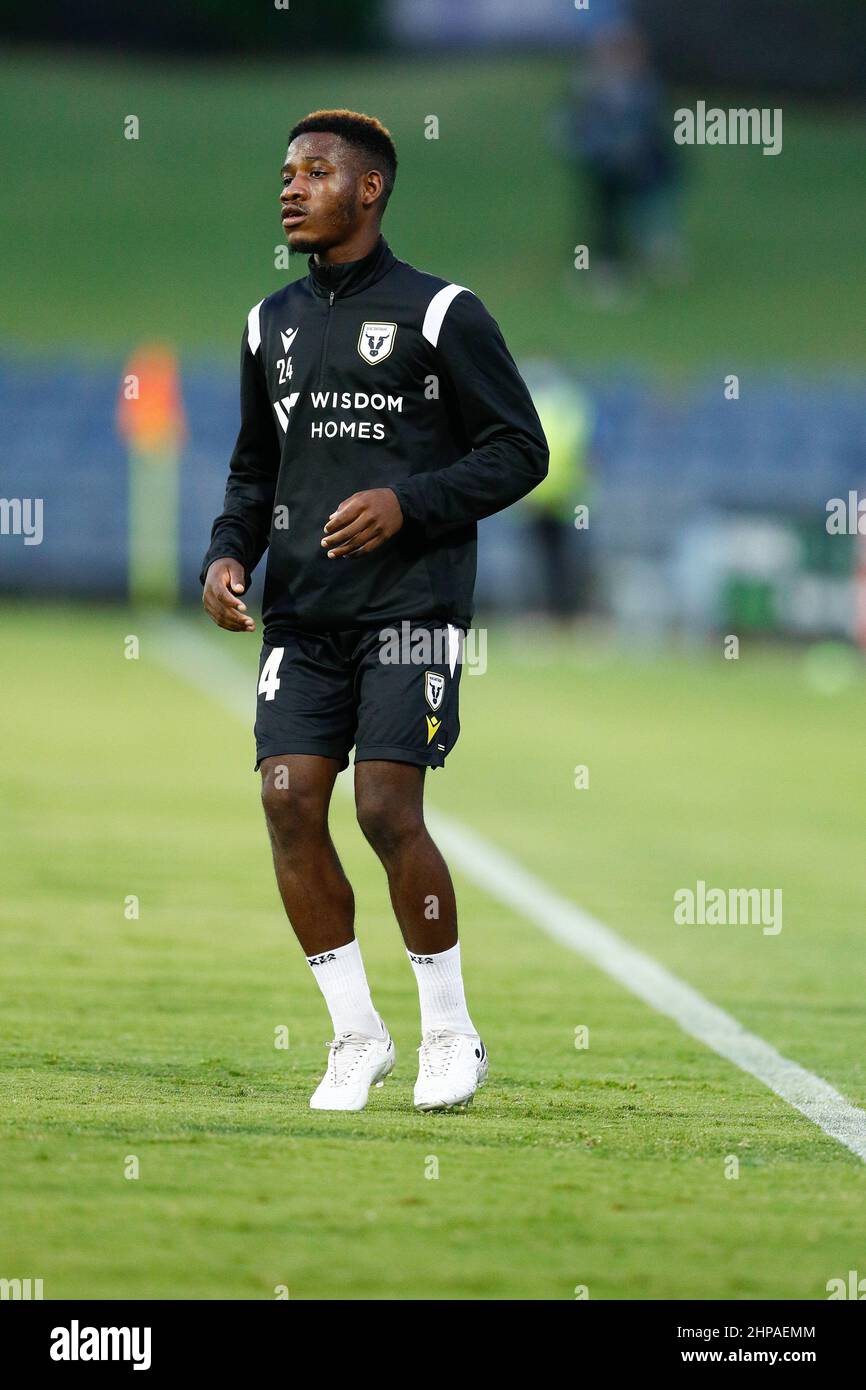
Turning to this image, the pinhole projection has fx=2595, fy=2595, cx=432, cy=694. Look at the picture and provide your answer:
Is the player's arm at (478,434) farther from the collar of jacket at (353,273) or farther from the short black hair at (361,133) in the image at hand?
the short black hair at (361,133)

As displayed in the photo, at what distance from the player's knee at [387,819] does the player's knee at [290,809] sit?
115mm

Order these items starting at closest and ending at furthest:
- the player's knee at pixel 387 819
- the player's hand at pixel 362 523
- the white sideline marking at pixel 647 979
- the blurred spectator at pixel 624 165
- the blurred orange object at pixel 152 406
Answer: the player's hand at pixel 362 523, the player's knee at pixel 387 819, the white sideline marking at pixel 647 979, the blurred orange object at pixel 152 406, the blurred spectator at pixel 624 165

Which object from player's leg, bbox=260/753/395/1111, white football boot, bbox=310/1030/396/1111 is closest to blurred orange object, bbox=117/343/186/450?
player's leg, bbox=260/753/395/1111

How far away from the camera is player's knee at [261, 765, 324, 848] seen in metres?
6.09

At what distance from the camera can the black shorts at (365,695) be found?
6.04 m

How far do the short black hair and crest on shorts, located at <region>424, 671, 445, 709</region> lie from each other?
116 centimetres

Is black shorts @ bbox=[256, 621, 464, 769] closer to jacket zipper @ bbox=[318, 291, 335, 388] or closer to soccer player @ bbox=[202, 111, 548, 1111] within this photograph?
soccer player @ bbox=[202, 111, 548, 1111]

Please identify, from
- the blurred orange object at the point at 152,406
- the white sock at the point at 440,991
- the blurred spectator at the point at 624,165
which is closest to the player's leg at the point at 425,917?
the white sock at the point at 440,991

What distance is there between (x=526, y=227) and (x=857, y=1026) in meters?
42.5

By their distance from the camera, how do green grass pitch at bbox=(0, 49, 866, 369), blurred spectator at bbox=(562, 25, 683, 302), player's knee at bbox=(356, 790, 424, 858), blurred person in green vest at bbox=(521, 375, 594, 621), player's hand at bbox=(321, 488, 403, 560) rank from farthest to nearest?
green grass pitch at bbox=(0, 49, 866, 369)
blurred spectator at bbox=(562, 25, 683, 302)
blurred person in green vest at bbox=(521, 375, 594, 621)
player's knee at bbox=(356, 790, 424, 858)
player's hand at bbox=(321, 488, 403, 560)

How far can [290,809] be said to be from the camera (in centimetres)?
610

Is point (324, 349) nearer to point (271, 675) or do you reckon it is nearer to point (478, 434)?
point (478, 434)

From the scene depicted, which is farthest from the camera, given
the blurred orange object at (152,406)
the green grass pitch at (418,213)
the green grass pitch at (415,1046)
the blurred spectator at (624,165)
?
the green grass pitch at (418,213)
